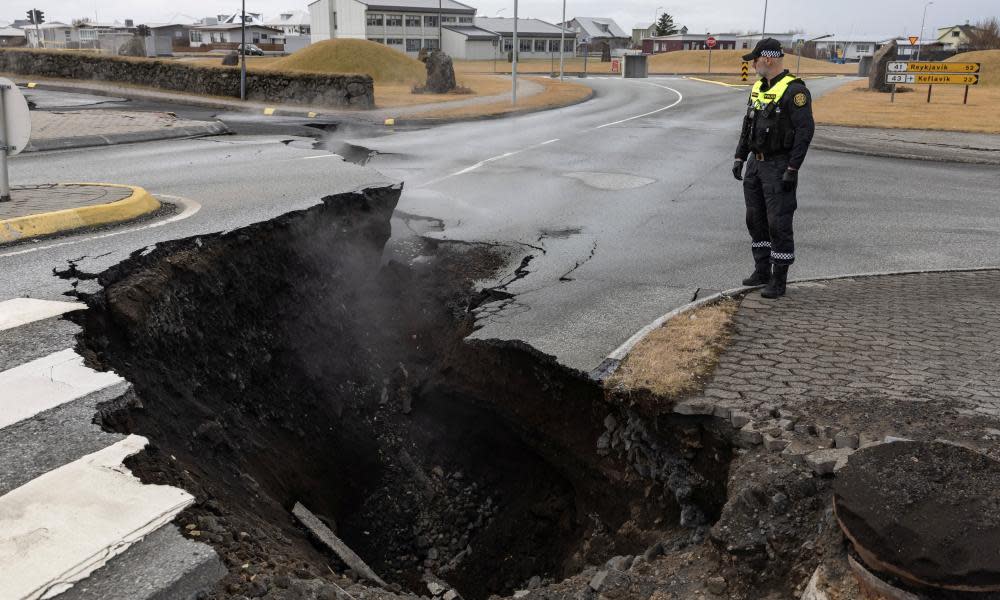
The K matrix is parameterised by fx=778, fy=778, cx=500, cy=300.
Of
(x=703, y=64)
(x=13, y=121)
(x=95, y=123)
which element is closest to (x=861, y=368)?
(x=13, y=121)

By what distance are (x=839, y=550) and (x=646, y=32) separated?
11196 centimetres

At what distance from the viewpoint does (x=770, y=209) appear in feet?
21.0

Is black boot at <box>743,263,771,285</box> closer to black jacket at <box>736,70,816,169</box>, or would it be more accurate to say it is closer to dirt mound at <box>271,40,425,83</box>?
black jacket at <box>736,70,816,169</box>

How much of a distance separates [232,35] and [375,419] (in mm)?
94052

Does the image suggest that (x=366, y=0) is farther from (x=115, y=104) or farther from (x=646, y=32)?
(x=115, y=104)

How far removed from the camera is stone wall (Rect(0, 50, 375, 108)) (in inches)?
883

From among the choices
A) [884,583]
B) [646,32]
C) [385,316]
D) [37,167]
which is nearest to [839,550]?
[884,583]

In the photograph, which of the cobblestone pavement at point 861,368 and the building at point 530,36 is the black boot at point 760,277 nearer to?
the cobblestone pavement at point 861,368

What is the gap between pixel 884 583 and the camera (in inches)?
111

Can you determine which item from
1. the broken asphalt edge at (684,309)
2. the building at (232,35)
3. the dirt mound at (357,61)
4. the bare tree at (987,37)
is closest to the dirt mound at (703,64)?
the bare tree at (987,37)

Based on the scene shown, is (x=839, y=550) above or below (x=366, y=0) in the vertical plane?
below

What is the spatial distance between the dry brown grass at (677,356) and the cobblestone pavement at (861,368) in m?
0.10

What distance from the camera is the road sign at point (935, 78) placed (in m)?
25.4

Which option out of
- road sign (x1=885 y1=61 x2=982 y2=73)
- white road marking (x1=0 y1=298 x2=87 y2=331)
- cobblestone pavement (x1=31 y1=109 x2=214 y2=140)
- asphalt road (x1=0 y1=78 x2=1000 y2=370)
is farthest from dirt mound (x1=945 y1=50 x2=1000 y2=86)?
white road marking (x1=0 y1=298 x2=87 y2=331)
